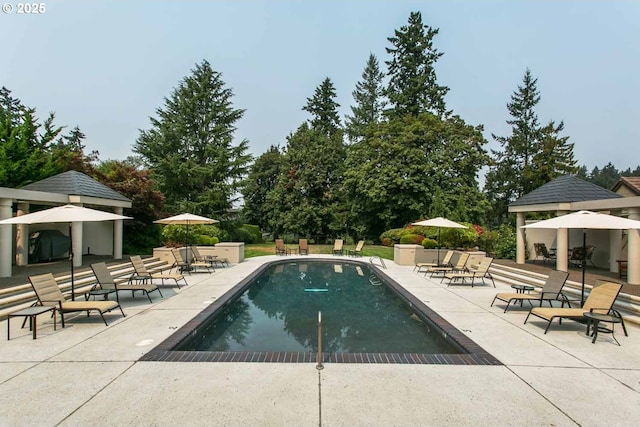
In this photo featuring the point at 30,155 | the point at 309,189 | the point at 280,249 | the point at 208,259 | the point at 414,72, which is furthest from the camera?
the point at 414,72

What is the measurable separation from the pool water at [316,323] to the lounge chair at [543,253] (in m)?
7.73

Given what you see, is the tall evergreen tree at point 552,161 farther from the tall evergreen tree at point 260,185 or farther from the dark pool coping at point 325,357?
the dark pool coping at point 325,357

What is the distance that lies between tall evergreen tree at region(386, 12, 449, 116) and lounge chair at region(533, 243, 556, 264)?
1986 centimetres

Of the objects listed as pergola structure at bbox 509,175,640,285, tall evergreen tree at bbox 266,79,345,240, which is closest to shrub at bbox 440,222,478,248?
pergola structure at bbox 509,175,640,285

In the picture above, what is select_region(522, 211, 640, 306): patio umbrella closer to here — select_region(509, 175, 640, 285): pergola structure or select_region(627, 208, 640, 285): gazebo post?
select_region(627, 208, 640, 285): gazebo post

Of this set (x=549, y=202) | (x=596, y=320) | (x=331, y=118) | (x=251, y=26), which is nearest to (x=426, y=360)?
(x=596, y=320)

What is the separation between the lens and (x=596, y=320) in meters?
6.05

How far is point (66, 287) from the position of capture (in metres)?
9.18

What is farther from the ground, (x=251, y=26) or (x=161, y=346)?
(x=251, y=26)

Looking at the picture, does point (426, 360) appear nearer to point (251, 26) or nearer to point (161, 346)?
point (161, 346)

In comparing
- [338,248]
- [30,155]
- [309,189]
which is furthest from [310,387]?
[309,189]

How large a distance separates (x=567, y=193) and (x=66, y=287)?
16.2m

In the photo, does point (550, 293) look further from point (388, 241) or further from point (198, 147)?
point (198, 147)

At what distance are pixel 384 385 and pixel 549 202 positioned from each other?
1217cm
